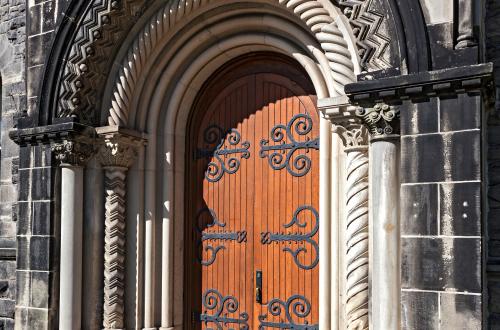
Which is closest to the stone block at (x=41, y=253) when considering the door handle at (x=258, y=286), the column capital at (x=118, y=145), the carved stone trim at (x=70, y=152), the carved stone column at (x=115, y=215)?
the carved stone column at (x=115, y=215)

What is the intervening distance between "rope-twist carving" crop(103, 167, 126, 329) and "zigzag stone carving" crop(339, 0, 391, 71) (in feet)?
8.80

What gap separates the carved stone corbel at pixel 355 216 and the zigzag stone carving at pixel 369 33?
1.26 ft

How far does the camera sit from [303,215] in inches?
204

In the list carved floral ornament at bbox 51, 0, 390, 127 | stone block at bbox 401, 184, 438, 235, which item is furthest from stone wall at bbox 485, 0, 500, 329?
carved floral ornament at bbox 51, 0, 390, 127

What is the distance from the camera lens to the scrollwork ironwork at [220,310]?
5453 millimetres

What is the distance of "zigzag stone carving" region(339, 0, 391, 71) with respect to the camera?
161 inches

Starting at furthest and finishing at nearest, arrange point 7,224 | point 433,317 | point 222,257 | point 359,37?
point 7,224 < point 222,257 < point 359,37 < point 433,317

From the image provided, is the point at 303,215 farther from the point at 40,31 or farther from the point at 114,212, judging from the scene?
the point at 40,31

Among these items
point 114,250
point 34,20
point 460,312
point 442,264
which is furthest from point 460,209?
point 34,20

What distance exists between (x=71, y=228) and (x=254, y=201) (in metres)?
1.77

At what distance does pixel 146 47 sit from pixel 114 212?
1.63 meters

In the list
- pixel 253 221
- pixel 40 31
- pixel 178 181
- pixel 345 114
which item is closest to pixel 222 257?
pixel 253 221

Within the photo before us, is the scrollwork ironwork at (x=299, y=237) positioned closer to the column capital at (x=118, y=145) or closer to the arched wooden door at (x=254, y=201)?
the arched wooden door at (x=254, y=201)

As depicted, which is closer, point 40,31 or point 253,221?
point 253,221
